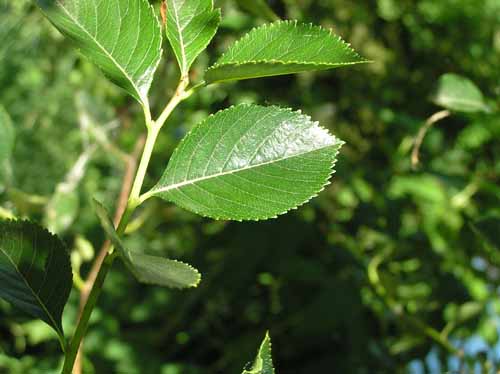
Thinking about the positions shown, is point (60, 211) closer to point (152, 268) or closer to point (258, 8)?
point (258, 8)

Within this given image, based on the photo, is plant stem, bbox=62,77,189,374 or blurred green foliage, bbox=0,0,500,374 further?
blurred green foliage, bbox=0,0,500,374

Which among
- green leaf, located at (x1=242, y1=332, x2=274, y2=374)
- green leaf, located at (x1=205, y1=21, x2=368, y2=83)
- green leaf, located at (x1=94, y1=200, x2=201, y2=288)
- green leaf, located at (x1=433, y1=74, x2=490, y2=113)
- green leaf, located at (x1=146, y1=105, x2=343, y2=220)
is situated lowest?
green leaf, located at (x1=242, y1=332, x2=274, y2=374)

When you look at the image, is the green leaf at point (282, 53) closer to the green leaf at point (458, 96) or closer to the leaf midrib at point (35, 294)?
the leaf midrib at point (35, 294)

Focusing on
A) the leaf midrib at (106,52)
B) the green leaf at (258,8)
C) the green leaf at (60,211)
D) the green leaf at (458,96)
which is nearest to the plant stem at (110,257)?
the leaf midrib at (106,52)

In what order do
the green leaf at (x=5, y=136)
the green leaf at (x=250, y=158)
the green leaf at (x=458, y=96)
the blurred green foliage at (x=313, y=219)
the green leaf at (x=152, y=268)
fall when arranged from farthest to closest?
the blurred green foliage at (x=313, y=219), the green leaf at (x=458, y=96), the green leaf at (x=5, y=136), the green leaf at (x=250, y=158), the green leaf at (x=152, y=268)

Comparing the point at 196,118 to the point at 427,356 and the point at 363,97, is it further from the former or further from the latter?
the point at 427,356

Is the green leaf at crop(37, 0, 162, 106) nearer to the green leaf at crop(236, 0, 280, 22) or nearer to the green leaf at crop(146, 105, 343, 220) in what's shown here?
the green leaf at crop(146, 105, 343, 220)

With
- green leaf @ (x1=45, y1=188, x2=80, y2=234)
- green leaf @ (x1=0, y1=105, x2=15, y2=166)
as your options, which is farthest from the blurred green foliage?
green leaf @ (x1=0, y1=105, x2=15, y2=166)

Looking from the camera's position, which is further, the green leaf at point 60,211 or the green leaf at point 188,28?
the green leaf at point 60,211

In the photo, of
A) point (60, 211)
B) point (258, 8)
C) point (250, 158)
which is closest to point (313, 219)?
point (60, 211)
